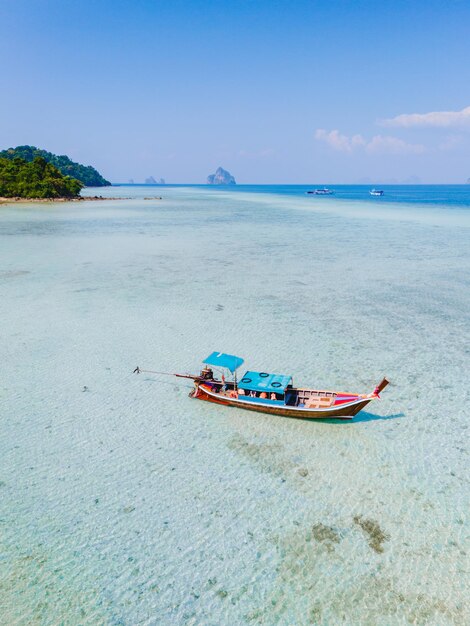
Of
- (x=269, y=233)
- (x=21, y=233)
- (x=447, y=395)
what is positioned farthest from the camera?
(x=269, y=233)

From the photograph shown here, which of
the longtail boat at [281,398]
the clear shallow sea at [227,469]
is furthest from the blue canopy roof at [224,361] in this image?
the clear shallow sea at [227,469]

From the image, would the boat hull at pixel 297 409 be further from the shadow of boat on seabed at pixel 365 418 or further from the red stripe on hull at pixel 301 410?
the shadow of boat on seabed at pixel 365 418

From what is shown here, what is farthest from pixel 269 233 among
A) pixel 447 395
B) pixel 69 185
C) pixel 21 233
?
pixel 69 185

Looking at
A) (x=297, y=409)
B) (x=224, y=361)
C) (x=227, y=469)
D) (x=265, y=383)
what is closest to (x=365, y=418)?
(x=297, y=409)

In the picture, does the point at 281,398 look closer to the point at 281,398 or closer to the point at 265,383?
the point at 281,398

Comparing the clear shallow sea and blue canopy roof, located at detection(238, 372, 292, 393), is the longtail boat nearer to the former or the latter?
blue canopy roof, located at detection(238, 372, 292, 393)

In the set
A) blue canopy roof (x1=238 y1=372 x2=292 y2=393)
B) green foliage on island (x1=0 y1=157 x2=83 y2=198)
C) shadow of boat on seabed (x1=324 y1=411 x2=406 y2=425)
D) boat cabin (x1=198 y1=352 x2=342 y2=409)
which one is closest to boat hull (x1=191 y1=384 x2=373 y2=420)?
boat cabin (x1=198 y1=352 x2=342 y2=409)

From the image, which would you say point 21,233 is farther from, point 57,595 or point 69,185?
point 69,185
